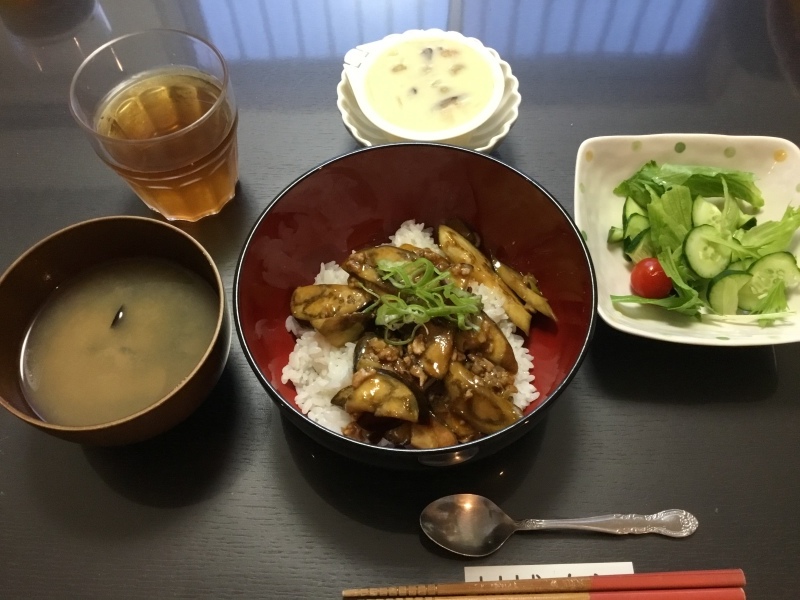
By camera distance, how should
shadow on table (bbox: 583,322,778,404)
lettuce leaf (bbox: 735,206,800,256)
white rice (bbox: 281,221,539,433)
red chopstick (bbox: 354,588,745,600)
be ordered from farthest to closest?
lettuce leaf (bbox: 735,206,800,256), shadow on table (bbox: 583,322,778,404), white rice (bbox: 281,221,539,433), red chopstick (bbox: 354,588,745,600)

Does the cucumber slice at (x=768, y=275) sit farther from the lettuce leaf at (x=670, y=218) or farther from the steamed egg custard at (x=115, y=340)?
the steamed egg custard at (x=115, y=340)

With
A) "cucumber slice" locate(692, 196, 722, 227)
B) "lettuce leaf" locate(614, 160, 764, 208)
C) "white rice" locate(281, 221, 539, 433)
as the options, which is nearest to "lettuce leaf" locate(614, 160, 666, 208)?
"lettuce leaf" locate(614, 160, 764, 208)

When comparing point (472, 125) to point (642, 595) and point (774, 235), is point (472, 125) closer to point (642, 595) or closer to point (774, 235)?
point (774, 235)

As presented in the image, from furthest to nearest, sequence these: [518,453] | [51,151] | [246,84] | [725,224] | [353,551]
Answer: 1. [246,84]
2. [51,151]
3. [725,224]
4. [518,453]
5. [353,551]

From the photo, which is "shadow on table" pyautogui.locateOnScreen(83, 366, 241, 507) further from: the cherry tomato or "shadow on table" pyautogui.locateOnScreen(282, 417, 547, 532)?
the cherry tomato

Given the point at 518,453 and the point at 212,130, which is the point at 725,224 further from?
the point at 212,130

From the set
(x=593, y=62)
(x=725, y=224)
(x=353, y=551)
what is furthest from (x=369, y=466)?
(x=593, y=62)

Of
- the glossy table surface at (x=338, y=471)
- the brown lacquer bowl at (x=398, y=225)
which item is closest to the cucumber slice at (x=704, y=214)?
the glossy table surface at (x=338, y=471)
